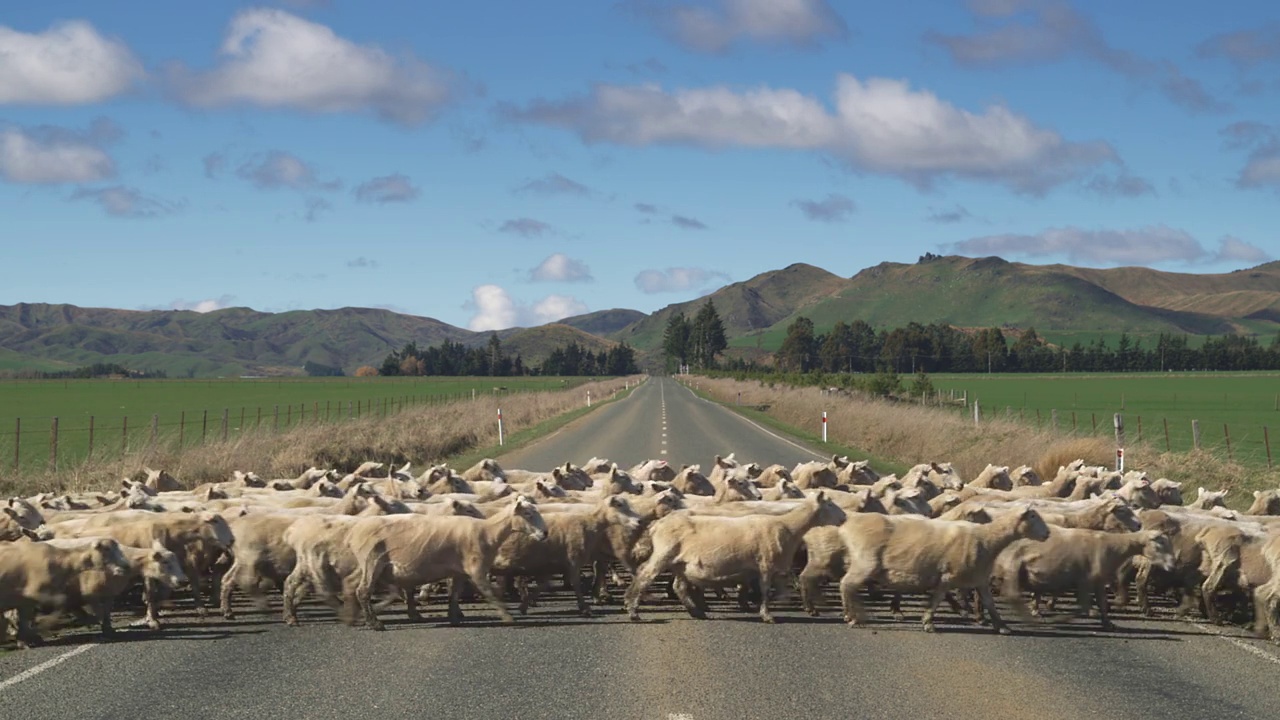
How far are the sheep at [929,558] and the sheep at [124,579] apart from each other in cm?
679

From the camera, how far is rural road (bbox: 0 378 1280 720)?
9.05 metres

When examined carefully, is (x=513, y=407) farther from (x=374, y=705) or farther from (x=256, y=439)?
(x=374, y=705)

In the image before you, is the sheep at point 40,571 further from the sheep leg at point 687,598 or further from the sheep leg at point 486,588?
the sheep leg at point 687,598

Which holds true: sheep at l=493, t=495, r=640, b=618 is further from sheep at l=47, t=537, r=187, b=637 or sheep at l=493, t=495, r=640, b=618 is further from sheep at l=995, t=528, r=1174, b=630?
sheep at l=995, t=528, r=1174, b=630

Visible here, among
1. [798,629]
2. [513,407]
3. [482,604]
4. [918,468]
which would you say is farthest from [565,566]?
[513,407]

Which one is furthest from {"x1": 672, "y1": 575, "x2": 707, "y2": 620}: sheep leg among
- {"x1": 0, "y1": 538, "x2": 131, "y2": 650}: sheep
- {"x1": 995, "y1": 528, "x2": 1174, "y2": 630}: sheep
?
{"x1": 0, "y1": 538, "x2": 131, "y2": 650}: sheep

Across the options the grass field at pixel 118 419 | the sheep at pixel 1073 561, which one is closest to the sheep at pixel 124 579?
the sheep at pixel 1073 561

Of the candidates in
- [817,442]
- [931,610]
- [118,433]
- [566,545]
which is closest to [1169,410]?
[817,442]

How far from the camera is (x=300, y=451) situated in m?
31.4

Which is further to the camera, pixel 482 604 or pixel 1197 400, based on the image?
pixel 1197 400

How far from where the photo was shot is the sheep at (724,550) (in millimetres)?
12617

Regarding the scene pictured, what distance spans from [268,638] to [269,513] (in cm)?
230

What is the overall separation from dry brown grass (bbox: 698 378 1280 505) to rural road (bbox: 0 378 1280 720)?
15.9 metres

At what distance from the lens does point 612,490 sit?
17516 millimetres
